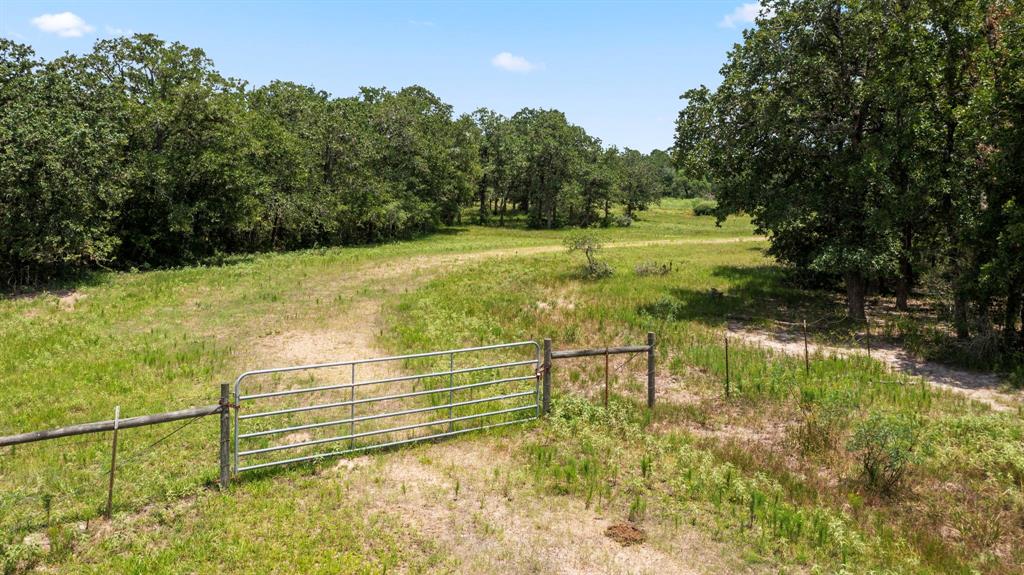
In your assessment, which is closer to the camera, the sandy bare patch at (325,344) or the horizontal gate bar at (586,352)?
the horizontal gate bar at (586,352)

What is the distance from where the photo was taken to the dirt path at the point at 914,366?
13.2 meters

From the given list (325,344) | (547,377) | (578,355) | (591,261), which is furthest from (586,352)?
(591,261)

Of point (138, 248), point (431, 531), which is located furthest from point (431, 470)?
point (138, 248)

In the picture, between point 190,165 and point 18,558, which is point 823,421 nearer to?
point 18,558

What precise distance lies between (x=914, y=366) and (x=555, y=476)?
12.5 metres

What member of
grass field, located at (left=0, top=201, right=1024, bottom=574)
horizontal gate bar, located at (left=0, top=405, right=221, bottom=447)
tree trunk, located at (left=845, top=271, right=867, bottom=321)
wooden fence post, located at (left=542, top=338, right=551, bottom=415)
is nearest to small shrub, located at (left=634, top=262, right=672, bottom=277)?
tree trunk, located at (left=845, top=271, right=867, bottom=321)

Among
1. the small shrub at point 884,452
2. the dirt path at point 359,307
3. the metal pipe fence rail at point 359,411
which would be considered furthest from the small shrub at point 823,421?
the dirt path at point 359,307

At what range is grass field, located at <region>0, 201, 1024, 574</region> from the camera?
280 inches

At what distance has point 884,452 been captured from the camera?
9312 mm

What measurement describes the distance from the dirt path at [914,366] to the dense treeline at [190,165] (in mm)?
9850

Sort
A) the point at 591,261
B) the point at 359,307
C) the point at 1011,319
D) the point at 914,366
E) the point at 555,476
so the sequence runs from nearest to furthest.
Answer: the point at 555,476, the point at 914,366, the point at 1011,319, the point at 359,307, the point at 591,261

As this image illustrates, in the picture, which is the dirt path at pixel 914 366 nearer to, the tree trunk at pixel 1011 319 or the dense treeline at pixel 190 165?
the tree trunk at pixel 1011 319

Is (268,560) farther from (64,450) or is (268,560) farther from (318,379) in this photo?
(318,379)

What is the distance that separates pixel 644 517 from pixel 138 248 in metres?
36.8
